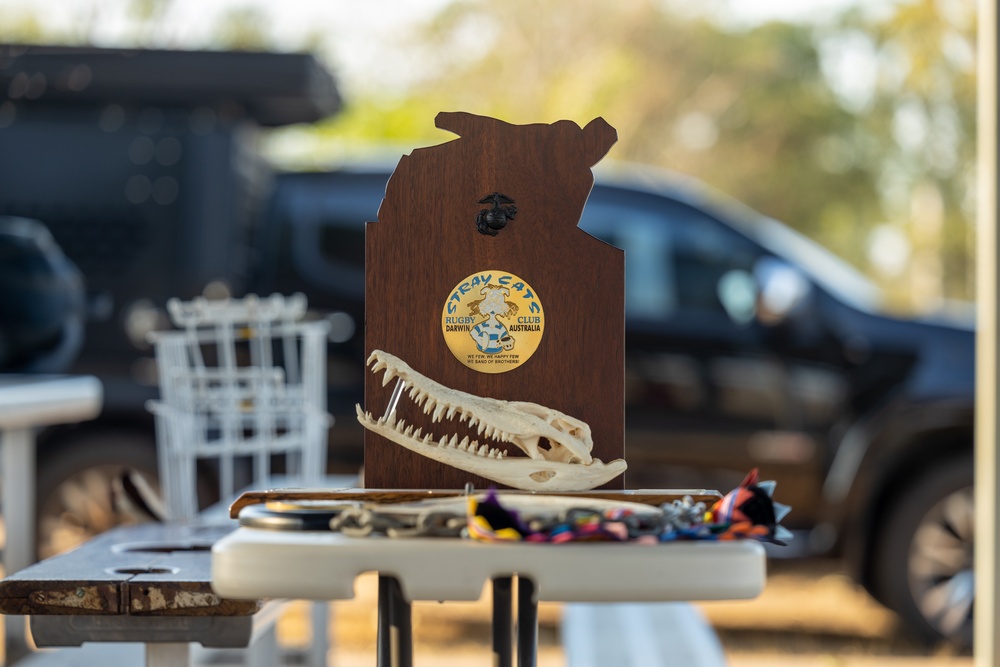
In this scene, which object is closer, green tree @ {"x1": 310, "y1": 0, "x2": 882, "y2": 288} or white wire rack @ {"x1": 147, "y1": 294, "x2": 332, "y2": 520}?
white wire rack @ {"x1": 147, "y1": 294, "x2": 332, "y2": 520}

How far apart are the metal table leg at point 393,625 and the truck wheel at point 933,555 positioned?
139 inches

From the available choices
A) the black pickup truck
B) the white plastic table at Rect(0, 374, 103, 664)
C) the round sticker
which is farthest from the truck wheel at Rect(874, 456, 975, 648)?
the round sticker

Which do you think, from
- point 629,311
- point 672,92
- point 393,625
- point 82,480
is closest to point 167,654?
point 393,625

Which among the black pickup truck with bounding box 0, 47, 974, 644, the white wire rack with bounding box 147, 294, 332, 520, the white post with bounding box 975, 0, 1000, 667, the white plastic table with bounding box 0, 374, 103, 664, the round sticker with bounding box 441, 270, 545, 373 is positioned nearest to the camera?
the round sticker with bounding box 441, 270, 545, 373

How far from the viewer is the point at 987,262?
3168 mm

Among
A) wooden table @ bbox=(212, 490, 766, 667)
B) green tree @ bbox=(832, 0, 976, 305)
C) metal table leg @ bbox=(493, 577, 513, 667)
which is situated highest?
green tree @ bbox=(832, 0, 976, 305)

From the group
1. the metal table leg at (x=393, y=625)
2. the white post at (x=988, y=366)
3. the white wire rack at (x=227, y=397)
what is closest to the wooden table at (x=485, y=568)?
the metal table leg at (x=393, y=625)

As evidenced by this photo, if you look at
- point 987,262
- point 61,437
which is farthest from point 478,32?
point 987,262

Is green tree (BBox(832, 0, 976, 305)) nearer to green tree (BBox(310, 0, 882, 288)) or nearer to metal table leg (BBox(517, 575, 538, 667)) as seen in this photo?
green tree (BBox(310, 0, 882, 288))

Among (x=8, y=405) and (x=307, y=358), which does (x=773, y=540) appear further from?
(x=8, y=405)

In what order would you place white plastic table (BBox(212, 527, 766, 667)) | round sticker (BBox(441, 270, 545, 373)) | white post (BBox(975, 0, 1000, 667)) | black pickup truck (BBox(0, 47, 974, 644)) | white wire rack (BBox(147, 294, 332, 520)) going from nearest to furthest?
1. white plastic table (BBox(212, 527, 766, 667))
2. round sticker (BBox(441, 270, 545, 373))
3. white wire rack (BBox(147, 294, 332, 520))
4. white post (BBox(975, 0, 1000, 667))
5. black pickup truck (BBox(0, 47, 974, 644))

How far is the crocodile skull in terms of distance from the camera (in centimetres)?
166

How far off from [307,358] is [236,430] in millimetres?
226

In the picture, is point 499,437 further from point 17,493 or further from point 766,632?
point 766,632
